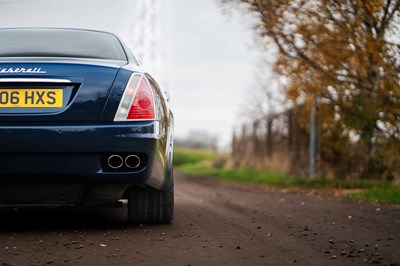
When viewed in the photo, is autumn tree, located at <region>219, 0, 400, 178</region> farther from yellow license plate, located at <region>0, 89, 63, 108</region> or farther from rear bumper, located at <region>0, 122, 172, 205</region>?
yellow license plate, located at <region>0, 89, 63, 108</region>

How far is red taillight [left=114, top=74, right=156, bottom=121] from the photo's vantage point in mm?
4328

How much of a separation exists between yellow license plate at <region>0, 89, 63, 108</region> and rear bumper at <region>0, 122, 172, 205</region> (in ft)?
0.51

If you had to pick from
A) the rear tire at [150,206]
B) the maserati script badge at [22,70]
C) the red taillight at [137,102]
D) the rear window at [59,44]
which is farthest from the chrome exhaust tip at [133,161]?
the rear window at [59,44]

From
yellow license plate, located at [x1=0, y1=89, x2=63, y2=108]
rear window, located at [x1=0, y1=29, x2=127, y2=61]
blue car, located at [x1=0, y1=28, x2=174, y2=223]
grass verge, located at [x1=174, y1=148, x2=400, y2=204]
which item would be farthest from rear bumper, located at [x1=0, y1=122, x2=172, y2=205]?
grass verge, located at [x1=174, y1=148, x2=400, y2=204]

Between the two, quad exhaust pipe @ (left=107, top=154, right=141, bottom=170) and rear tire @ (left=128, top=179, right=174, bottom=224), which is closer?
quad exhaust pipe @ (left=107, top=154, right=141, bottom=170)

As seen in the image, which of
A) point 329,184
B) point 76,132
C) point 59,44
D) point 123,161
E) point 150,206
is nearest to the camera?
point 76,132

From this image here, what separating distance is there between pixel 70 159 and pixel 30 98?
19.1 inches

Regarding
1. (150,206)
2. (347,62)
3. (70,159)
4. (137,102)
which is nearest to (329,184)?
(347,62)

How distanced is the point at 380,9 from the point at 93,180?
17.9ft

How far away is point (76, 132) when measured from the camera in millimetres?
4203

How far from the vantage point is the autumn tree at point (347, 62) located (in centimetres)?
898

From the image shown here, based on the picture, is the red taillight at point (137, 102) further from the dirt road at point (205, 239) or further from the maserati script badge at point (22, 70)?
the dirt road at point (205, 239)

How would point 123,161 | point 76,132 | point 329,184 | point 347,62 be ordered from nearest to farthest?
1. point 76,132
2. point 123,161
3. point 347,62
4. point 329,184

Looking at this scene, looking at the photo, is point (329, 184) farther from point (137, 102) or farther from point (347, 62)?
point (137, 102)
